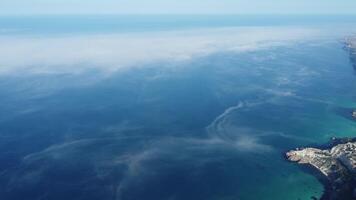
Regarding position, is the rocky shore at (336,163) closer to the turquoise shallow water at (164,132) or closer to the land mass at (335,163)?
the land mass at (335,163)

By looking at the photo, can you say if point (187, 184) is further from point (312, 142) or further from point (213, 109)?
point (213, 109)

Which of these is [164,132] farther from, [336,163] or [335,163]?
[336,163]

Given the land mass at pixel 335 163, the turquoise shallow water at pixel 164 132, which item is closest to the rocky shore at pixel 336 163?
the land mass at pixel 335 163

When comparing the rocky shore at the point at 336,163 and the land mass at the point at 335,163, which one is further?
the land mass at the point at 335,163

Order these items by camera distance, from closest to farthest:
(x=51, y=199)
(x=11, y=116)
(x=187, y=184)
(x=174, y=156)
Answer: (x=51, y=199), (x=187, y=184), (x=174, y=156), (x=11, y=116)

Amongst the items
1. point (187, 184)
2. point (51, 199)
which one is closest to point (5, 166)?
point (51, 199)

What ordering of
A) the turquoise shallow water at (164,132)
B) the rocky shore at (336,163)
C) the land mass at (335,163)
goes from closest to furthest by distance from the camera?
the rocky shore at (336,163) < the land mass at (335,163) < the turquoise shallow water at (164,132)

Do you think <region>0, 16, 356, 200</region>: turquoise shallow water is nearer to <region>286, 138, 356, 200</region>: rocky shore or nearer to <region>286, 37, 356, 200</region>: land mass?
<region>286, 37, 356, 200</region>: land mass
